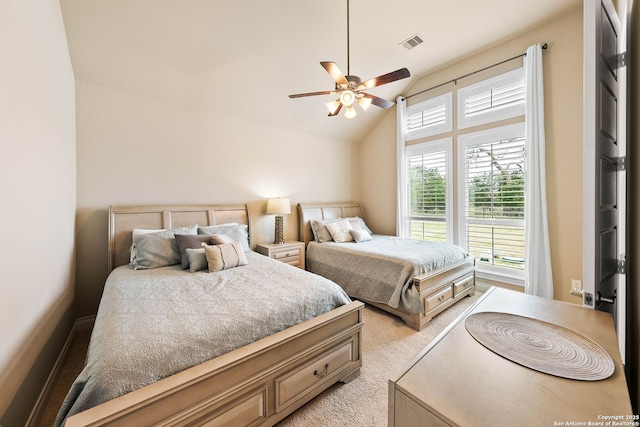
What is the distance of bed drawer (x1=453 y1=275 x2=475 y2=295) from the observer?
3.11 meters

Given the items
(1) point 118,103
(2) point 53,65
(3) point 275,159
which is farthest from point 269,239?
(2) point 53,65

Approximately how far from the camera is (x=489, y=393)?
67 cm

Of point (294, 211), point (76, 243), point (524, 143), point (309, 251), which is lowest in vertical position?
point (309, 251)

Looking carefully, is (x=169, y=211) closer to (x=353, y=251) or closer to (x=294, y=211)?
(x=294, y=211)

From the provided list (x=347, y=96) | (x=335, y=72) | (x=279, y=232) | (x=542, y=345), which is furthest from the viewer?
(x=279, y=232)

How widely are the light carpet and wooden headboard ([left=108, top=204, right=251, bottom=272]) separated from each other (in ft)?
7.62

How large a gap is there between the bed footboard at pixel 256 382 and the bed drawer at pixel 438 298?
3.70 feet

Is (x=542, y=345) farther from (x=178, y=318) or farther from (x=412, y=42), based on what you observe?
(x=412, y=42)

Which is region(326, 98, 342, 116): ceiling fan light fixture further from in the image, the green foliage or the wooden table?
the green foliage

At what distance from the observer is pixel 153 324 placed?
134cm

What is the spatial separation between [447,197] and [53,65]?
4696 mm

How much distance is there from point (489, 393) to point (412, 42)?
3.83 m

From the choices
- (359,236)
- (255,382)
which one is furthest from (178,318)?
(359,236)

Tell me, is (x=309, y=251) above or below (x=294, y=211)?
below
